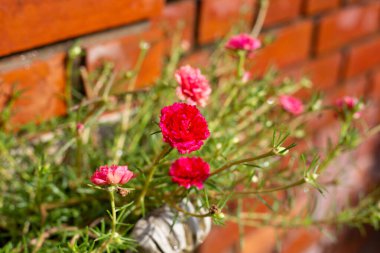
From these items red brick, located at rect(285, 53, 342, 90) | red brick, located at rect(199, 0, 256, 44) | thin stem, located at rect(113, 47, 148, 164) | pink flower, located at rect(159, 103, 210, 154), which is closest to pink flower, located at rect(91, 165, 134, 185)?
pink flower, located at rect(159, 103, 210, 154)

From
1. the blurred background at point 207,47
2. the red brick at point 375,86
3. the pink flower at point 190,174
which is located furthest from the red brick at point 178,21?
the red brick at point 375,86

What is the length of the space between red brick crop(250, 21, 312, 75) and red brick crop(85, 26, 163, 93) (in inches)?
13.7

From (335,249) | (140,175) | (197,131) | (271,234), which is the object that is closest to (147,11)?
(140,175)

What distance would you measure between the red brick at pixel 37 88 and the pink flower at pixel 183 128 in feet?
1.02

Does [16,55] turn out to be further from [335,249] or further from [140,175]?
[335,249]

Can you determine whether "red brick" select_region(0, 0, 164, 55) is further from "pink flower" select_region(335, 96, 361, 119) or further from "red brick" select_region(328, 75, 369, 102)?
"red brick" select_region(328, 75, 369, 102)

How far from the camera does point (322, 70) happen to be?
1.58 m

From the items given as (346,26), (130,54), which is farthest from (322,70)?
(130,54)

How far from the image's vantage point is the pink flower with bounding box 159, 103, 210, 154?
1.90 ft

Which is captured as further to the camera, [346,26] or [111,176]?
[346,26]

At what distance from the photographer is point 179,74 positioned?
70 centimetres

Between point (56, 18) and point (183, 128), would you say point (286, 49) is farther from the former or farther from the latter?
point (183, 128)

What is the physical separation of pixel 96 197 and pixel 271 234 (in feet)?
3.08

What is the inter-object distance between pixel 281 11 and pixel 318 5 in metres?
0.15
